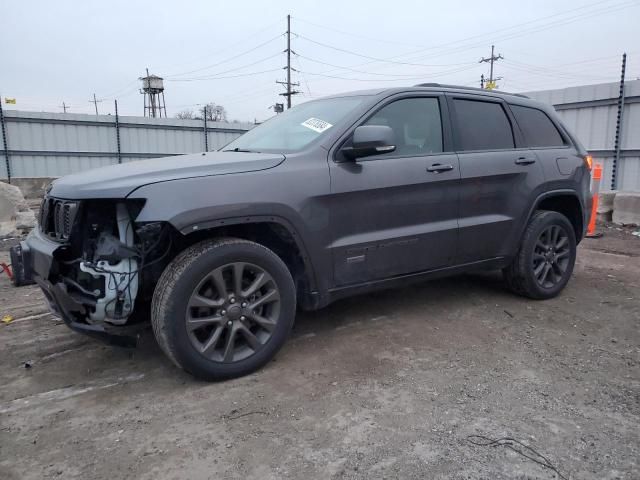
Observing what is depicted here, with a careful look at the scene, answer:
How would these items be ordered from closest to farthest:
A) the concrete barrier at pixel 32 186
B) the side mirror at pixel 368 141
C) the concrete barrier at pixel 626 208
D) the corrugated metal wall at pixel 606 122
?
the side mirror at pixel 368 141 → the concrete barrier at pixel 626 208 → the corrugated metal wall at pixel 606 122 → the concrete barrier at pixel 32 186

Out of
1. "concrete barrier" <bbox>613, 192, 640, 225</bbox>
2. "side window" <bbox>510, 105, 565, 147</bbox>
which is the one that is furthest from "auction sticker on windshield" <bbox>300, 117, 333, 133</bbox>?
"concrete barrier" <bbox>613, 192, 640, 225</bbox>

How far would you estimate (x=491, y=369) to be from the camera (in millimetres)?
3246

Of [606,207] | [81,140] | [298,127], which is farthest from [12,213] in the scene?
[606,207]

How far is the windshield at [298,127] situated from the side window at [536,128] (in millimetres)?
1700

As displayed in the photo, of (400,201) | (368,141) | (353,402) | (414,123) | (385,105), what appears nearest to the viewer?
(353,402)

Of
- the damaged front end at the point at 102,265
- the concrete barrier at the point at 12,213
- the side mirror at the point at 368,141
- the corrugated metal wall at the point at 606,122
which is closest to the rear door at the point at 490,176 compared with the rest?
the side mirror at the point at 368,141

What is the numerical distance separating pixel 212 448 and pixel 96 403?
34.8 inches

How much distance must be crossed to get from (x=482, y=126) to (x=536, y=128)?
73 cm

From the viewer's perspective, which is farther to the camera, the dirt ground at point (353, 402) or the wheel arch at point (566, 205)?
the wheel arch at point (566, 205)

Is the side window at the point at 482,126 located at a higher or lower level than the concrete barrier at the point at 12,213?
higher

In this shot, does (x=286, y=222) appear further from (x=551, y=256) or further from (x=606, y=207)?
(x=606, y=207)

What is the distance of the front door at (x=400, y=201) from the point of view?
3.40 metres

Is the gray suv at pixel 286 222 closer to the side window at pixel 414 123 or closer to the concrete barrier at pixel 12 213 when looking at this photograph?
the side window at pixel 414 123

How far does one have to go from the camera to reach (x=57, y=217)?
310 cm
